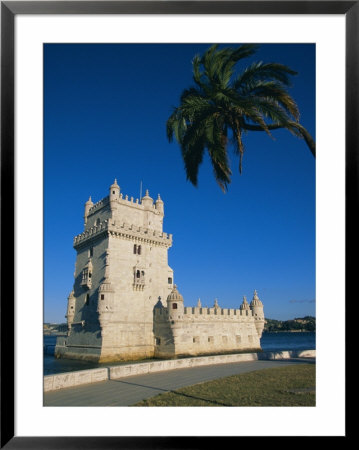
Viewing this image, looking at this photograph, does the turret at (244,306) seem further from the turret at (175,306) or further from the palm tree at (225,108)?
the palm tree at (225,108)

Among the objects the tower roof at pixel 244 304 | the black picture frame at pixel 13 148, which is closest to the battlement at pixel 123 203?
the tower roof at pixel 244 304

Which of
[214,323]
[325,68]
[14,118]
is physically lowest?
[214,323]

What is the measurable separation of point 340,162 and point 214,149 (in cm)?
368

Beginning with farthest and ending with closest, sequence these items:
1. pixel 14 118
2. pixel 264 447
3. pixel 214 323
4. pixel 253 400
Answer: pixel 214 323
pixel 253 400
pixel 14 118
pixel 264 447

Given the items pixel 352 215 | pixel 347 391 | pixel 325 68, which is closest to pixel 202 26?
pixel 325 68

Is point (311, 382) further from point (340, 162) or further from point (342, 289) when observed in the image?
point (340, 162)

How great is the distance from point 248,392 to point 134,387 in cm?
386

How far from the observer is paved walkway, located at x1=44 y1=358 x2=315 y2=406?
1113cm

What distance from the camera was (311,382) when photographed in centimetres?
1324

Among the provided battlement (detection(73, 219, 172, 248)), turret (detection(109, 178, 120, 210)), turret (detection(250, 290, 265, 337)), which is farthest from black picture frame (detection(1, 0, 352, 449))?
turret (detection(250, 290, 265, 337))

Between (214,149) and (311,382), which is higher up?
(214,149)

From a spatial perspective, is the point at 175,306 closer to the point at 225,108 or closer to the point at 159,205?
the point at 159,205

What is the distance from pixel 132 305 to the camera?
30.0 meters

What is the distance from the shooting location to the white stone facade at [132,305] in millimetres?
28656
